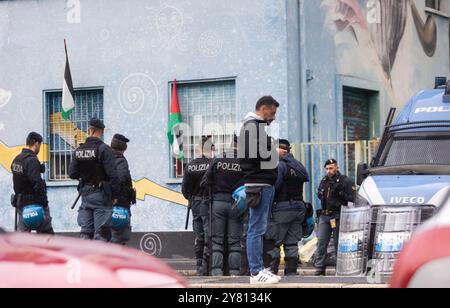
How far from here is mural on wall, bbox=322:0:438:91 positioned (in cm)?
2166

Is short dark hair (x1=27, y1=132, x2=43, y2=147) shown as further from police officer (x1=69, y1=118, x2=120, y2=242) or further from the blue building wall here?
the blue building wall

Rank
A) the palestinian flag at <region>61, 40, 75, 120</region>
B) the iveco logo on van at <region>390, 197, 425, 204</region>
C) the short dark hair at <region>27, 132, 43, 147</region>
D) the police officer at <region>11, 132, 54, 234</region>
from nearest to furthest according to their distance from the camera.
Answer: the iveco logo on van at <region>390, 197, 425, 204</region>, the police officer at <region>11, 132, 54, 234</region>, the short dark hair at <region>27, 132, 43, 147</region>, the palestinian flag at <region>61, 40, 75, 120</region>

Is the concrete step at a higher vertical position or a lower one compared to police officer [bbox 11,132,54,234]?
lower

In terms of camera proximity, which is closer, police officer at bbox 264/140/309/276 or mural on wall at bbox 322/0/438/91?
police officer at bbox 264/140/309/276

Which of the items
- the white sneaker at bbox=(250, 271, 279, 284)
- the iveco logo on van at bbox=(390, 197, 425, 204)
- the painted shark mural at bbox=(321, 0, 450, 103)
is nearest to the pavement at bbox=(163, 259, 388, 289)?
the white sneaker at bbox=(250, 271, 279, 284)

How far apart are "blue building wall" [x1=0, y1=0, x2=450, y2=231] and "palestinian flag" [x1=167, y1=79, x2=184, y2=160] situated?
18 cm

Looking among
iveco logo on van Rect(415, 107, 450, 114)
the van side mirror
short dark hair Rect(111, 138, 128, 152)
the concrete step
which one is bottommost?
the concrete step

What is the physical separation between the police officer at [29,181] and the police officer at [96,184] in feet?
3.21

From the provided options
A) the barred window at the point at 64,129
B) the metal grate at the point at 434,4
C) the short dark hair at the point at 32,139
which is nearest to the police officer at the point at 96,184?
the short dark hair at the point at 32,139

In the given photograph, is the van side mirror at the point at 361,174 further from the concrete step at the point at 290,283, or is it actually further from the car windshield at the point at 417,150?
the concrete step at the point at 290,283

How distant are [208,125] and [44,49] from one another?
3782 millimetres

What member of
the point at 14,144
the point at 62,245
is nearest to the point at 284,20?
the point at 14,144

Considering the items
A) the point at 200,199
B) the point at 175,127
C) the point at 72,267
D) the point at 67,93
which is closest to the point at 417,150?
the point at 200,199
